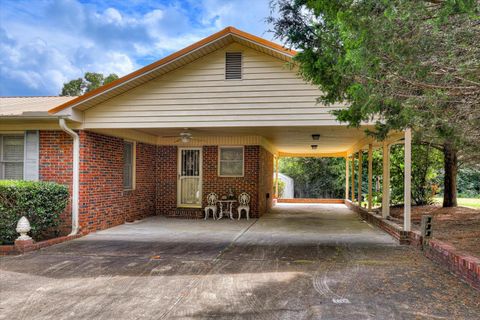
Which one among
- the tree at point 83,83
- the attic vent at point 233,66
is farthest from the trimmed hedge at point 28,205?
the tree at point 83,83

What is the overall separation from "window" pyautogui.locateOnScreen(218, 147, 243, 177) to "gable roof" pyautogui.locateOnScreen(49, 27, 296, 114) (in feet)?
14.8

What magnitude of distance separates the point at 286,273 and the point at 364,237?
12.7 ft

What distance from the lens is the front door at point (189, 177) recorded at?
12.5 m

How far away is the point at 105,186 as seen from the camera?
937 cm

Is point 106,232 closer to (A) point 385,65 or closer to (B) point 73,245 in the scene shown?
(B) point 73,245

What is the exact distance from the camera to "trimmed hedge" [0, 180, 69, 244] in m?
6.91

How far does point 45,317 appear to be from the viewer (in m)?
3.79

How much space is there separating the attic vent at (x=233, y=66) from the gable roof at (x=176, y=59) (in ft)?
1.01

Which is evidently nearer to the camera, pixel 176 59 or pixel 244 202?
pixel 176 59

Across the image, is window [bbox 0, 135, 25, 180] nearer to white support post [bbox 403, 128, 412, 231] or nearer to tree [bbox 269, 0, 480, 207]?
tree [bbox 269, 0, 480, 207]

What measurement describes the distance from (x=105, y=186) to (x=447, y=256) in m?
7.66

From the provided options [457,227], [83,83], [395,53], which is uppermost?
[83,83]

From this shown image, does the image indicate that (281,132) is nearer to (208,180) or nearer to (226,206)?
(208,180)

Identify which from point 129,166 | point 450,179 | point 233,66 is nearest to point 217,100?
point 233,66
